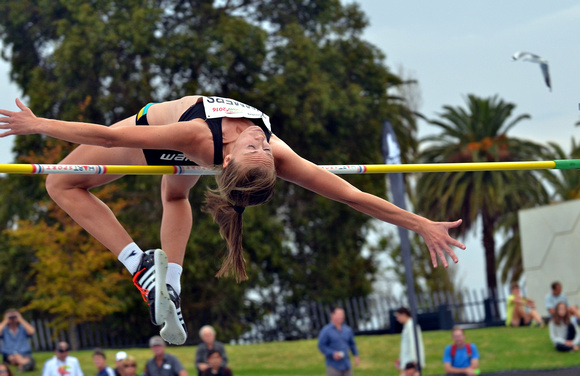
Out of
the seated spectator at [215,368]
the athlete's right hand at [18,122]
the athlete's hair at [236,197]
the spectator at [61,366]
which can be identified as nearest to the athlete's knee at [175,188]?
the athlete's hair at [236,197]

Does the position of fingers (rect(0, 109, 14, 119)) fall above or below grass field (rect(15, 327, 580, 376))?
above

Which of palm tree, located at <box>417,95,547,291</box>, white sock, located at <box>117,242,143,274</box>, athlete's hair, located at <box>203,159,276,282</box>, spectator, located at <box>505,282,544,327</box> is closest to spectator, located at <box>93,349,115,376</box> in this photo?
white sock, located at <box>117,242,143,274</box>

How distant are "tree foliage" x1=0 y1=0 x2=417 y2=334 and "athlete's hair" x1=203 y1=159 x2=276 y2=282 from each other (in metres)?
14.9

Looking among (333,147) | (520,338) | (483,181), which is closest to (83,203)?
(520,338)

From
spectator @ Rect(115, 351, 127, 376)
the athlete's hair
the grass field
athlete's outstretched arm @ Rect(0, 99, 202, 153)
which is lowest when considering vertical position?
the grass field

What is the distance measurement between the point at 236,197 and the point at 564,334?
1087 cm

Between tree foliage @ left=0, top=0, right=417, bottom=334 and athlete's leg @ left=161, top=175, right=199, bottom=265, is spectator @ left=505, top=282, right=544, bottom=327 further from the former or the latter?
athlete's leg @ left=161, top=175, right=199, bottom=265

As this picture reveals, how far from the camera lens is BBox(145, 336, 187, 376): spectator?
9.95 m

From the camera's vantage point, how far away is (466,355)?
35.5 ft

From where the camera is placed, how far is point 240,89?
2238 centimetres

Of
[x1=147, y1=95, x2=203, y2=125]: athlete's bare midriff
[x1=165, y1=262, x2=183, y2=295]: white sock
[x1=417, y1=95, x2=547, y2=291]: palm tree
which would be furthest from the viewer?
[x1=417, y1=95, x2=547, y2=291]: palm tree

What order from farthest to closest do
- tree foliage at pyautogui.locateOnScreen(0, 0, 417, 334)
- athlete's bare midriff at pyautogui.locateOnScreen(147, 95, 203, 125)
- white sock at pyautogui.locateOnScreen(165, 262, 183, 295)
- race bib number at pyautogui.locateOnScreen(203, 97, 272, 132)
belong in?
tree foliage at pyautogui.locateOnScreen(0, 0, 417, 334), white sock at pyautogui.locateOnScreen(165, 262, 183, 295), athlete's bare midriff at pyautogui.locateOnScreen(147, 95, 203, 125), race bib number at pyautogui.locateOnScreen(203, 97, 272, 132)

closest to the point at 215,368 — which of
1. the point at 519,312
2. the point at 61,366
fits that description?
the point at 61,366

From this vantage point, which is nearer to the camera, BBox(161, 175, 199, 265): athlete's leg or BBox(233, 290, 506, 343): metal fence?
BBox(161, 175, 199, 265): athlete's leg
